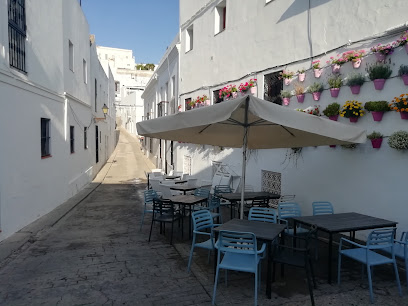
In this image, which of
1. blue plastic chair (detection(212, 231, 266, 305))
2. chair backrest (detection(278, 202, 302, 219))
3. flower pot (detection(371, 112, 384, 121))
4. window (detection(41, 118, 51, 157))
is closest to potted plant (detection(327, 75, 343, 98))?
flower pot (detection(371, 112, 384, 121))

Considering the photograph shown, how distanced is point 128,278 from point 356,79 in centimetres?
553

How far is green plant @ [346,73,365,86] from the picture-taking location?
19.9 ft

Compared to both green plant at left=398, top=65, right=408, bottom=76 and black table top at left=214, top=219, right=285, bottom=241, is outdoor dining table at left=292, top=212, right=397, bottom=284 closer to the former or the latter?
black table top at left=214, top=219, right=285, bottom=241

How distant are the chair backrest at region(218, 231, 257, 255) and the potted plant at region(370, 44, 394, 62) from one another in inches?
173

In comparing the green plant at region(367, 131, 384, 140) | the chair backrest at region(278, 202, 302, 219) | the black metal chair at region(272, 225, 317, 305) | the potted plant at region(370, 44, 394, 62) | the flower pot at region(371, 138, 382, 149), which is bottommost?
the black metal chair at region(272, 225, 317, 305)

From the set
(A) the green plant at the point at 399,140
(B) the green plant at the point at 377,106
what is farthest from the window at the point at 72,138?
(A) the green plant at the point at 399,140

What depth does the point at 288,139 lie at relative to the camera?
233 inches

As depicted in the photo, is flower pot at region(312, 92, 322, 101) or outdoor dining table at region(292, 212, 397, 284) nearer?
outdoor dining table at region(292, 212, 397, 284)

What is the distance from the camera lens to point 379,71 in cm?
573

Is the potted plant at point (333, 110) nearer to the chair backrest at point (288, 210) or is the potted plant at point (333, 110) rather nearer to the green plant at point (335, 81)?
the green plant at point (335, 81)

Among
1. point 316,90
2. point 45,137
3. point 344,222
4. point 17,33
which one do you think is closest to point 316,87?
point 316,90

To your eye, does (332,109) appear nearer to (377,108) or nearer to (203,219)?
(377,108)

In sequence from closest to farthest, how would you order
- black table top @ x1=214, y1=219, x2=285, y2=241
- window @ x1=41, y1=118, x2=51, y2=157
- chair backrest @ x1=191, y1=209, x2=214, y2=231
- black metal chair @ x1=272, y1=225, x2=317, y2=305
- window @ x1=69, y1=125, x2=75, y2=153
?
black metal chair @ x1=272, y1=225, x2=317, y2=305 → black table top @ x1=214, y1=219, x2=285, y2=241 → chair backrest @ x1=191, y1=209, x2=214, y2=231 → window @ x1=41, y1=118, x2=51, y2=157 → window @ x1=69, y1=125, x2=75, y2=153

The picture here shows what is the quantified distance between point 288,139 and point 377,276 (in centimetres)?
266
